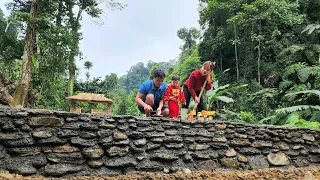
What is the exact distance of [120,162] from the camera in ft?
8.37

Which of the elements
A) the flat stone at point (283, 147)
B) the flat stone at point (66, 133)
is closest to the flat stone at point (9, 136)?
the flat stone at point (66, 133)

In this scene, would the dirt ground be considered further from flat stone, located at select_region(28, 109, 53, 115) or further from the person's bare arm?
the person's bare arm

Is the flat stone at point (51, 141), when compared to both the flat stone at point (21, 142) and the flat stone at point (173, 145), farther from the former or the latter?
the flat stone at point (173, 145)

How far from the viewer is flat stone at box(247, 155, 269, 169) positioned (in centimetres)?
325

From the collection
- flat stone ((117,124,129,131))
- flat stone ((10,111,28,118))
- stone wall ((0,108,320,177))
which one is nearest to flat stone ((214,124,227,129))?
stone wall ((0,108,320,177))

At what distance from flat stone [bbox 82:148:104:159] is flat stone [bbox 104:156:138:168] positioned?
9 cm

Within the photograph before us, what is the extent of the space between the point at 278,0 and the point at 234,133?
394 inches

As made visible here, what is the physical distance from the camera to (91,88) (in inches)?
670

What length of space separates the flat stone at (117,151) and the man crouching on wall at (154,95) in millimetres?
804

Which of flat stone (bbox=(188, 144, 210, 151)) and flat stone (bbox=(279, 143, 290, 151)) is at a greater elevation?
flat stone (bbox=(188, 144, 210, 151))

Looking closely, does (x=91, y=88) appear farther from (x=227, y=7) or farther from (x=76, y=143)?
(x=76, y=143)

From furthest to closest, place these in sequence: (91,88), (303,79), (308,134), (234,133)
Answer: (91,88) < (303,79) < (308,134) < (234,133)

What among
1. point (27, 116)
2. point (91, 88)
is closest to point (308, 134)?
point (27, 116)

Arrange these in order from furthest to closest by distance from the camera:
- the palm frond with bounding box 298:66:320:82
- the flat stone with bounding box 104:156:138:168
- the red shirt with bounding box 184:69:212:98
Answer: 1. the palm frond with bounding box 298:66:320:82
2. the red shirt with bounding box 184:69:212:98
3. the flat stone with bounding box 104:156:138:168
